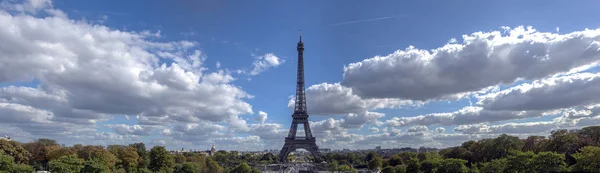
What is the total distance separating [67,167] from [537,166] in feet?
147

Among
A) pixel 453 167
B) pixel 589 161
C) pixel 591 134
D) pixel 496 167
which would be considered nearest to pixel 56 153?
pixel 453 167

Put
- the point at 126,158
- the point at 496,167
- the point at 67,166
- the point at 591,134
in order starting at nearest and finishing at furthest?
the point at 67,166, the point at 496,167, the point at 591,134, the point at 126,158

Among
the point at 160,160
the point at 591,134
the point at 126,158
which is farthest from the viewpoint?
the point at 160,160

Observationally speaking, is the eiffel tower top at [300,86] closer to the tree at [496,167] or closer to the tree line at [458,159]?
the tree line at [458,159]

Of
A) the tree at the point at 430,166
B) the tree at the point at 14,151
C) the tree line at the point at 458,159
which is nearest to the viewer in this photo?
the tree line at the point at 458,159

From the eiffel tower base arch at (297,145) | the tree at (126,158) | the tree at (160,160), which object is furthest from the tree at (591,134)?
the tree at (126,158)

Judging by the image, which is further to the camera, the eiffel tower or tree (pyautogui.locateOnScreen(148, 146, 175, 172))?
the eiffel tower

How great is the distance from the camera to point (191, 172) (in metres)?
61.4

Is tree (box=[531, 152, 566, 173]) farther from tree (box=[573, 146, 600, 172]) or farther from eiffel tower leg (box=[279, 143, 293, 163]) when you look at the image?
eiffel tower leg (box=[279, 143, 293, 163])

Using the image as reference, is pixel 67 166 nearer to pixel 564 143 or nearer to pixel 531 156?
pixel 531 156

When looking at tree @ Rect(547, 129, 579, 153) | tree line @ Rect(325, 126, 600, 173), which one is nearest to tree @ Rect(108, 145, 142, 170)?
tree line @ Rect(325, 126, 600, 173)

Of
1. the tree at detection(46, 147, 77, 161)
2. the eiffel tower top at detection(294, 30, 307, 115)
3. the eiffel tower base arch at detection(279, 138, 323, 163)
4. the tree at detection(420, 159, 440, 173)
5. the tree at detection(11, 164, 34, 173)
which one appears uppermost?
the eiffel tower top at detection(294, 30, 307, 115)

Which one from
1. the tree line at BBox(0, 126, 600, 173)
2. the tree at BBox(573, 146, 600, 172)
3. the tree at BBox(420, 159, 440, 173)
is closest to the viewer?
the tree at BBox(573, 146, 600, 172)

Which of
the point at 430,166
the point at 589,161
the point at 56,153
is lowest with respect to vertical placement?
the point at 430,166
